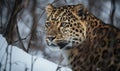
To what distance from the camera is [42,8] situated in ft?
6.90

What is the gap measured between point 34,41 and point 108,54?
1.99 feet

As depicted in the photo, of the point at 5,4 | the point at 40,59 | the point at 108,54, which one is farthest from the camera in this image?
the point at 5,4

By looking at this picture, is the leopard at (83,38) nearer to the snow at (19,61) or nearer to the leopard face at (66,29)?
the leopard face at (66,29)

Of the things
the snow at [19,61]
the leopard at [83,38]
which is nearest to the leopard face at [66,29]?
the leopard at [83,38]

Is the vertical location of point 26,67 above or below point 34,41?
below

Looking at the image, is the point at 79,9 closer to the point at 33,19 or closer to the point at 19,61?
the point at 33,19

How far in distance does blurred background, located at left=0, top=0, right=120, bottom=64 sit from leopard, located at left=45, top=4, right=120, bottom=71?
1.9 inches

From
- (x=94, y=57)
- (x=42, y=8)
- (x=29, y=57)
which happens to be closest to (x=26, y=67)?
(x=29, y=57)

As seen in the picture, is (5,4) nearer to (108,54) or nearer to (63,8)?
(63,8)

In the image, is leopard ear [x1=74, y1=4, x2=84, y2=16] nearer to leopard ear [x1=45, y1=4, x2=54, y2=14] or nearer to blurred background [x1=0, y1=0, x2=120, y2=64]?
blurred background [x1=0, y1=0, x2=120, y2=64]

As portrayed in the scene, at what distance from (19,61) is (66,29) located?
1.69 feet

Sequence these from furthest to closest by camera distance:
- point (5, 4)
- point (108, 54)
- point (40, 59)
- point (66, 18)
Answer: point (5, 4), point (40, 59), point (66, 18), point (108, 54)

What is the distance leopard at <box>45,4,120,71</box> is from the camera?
1.75 metres

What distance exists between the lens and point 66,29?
1.89 metres
